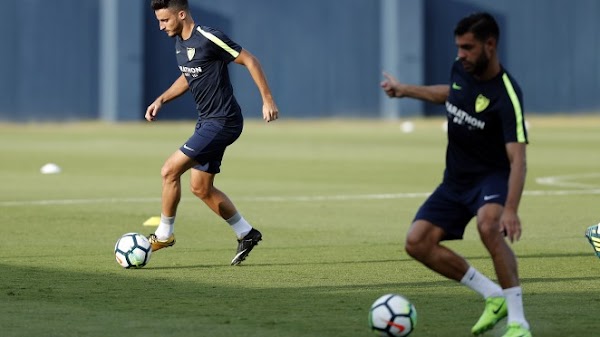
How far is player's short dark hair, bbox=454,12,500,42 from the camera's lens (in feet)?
23.2

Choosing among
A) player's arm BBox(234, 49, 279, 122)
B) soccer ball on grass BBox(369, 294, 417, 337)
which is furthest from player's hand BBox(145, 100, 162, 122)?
soccer ball on grass BBox(369, 294, 417, 337)

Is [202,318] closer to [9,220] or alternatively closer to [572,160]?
[9,220]

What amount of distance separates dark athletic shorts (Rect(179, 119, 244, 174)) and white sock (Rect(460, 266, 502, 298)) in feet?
11.2

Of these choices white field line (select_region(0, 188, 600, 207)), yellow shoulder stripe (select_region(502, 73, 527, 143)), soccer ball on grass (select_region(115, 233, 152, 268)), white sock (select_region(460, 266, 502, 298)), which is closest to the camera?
yellow shoulder stripe (select_region(502, 73, 527, 143))

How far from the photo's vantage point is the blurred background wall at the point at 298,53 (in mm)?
36469

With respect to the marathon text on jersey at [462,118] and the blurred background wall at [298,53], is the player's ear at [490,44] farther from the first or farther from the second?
the blurred background wall at [298,53]

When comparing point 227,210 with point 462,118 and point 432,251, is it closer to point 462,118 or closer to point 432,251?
point 432,251

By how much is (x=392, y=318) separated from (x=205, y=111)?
3.97 meters

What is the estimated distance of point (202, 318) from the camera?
7.80 m

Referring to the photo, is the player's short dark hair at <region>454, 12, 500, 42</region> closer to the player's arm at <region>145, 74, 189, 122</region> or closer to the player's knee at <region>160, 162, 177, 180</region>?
the player's knee at <region>160, 162, 177, 180</region>

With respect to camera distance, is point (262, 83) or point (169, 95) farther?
point (169, 95)

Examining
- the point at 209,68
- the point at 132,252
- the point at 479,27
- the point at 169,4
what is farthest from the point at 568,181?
the point at 479,27

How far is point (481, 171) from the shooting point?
748cm

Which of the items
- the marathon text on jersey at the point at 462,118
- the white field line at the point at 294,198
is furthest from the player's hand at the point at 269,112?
the white field line at the point at 294,198
